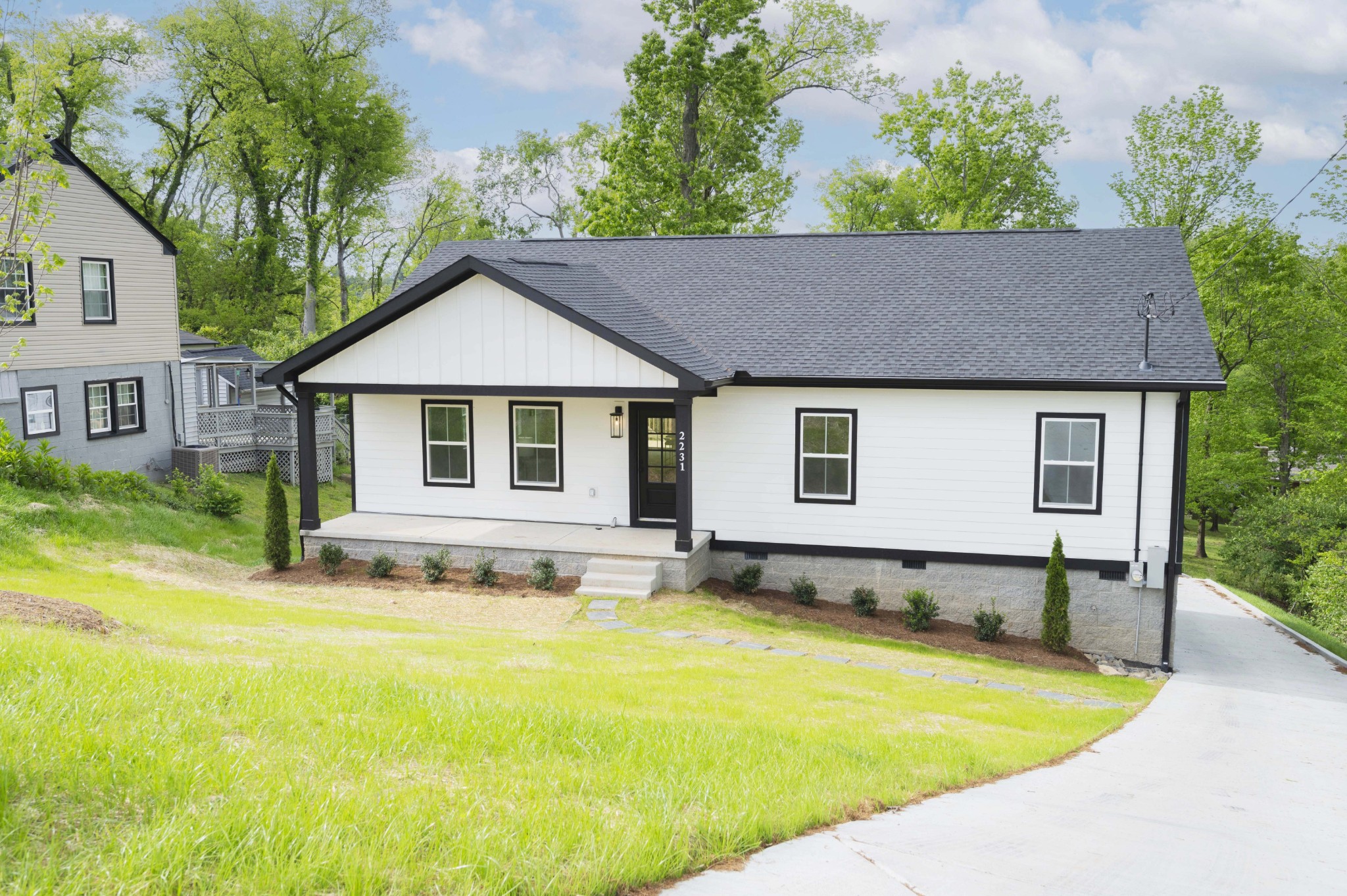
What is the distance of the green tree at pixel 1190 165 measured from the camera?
35.2 meters

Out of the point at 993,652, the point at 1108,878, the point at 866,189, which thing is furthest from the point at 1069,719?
the point at 866,189

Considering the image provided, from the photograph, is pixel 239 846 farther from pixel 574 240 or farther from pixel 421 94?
pixel 421 94

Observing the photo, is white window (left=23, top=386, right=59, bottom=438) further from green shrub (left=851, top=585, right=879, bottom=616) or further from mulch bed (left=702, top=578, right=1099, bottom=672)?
green shrub (left=851, top=585, right=879, bottom=616)

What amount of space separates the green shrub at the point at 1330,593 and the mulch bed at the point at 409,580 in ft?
63.0

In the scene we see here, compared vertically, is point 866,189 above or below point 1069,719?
above

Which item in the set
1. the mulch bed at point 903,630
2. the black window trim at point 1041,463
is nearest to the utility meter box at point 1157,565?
the black window trim at point 1041,463

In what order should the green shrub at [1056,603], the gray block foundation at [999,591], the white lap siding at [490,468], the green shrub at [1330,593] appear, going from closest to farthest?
the green shrub at [1056,603] → the gray block foundation at [999,591] → the white lap siding at [490,468] → the green shrub at [1330,593]

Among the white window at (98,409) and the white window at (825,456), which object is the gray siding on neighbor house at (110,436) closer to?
the white window at (98,409)

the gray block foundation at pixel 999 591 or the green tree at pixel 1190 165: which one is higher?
the green tree at pixel 1190 165

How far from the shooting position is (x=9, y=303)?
30.6 feet

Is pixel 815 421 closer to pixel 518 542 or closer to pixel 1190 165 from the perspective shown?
pixel 518 542

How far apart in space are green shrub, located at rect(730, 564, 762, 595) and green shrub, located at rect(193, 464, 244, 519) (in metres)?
12.1

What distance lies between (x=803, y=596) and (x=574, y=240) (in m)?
9.90

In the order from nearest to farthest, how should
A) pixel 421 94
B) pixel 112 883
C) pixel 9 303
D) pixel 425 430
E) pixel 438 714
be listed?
pixel 112 883 → pixel 438 714 → pixel 9 303 → pixel 425 430 → pixel 421 94
